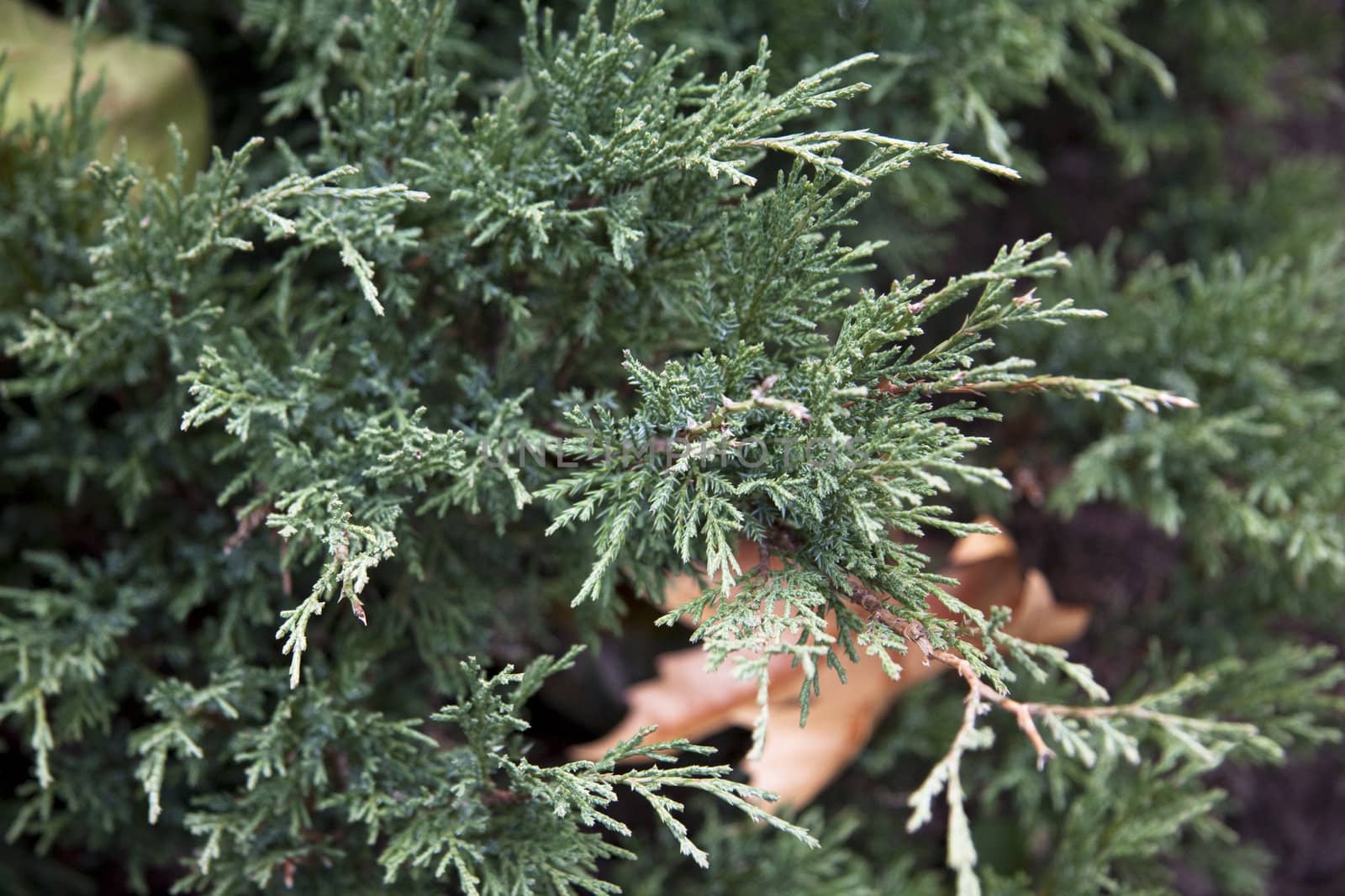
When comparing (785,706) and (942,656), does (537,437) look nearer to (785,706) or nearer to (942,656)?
(942,656)

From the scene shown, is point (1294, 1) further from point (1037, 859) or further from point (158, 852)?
point (158, 852)

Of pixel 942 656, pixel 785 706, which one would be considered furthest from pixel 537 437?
pixel 785 706

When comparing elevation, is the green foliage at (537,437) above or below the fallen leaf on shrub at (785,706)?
above

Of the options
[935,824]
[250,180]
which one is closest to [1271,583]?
[935,824]

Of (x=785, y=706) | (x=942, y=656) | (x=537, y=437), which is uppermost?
(x=537, y=437)

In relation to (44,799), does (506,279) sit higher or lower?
higher

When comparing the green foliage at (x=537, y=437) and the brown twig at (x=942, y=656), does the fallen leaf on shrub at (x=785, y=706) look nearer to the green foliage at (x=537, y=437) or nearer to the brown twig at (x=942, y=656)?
the green foliage at (x=537, y=437)

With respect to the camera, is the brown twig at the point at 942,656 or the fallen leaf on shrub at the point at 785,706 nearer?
the brown twig at the point at 942,656

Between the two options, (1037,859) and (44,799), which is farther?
(1037,859)

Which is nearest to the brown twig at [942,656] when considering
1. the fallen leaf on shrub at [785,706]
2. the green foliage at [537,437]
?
the green foliage at [537,437]
